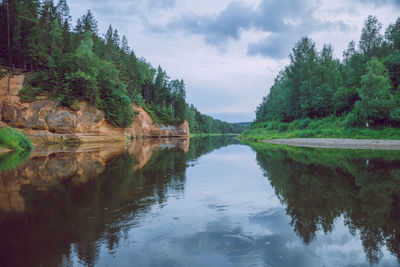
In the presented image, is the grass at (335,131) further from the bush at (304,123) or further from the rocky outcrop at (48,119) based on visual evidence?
the rocky outcrop at (48,119)

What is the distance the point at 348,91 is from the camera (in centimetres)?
4600

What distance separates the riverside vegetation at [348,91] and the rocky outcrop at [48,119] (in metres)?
35.7

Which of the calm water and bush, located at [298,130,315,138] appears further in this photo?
bush, located at [298,130,315,138]

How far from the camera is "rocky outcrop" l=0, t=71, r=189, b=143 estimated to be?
33500 mm

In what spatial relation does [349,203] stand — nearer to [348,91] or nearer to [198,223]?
[198,223]

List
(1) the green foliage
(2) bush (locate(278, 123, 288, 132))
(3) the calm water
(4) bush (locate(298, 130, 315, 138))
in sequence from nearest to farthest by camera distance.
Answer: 1. (3) the calm water
2. (1) the green foliage
3. (4) bush (locate(298, 130, 315, 138))
4. (2) bush (locate(278, 123, 288, 132))

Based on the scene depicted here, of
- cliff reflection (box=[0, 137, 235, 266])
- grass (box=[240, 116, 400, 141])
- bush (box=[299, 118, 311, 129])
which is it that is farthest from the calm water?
bush (box=[299, 118, 311, 129])

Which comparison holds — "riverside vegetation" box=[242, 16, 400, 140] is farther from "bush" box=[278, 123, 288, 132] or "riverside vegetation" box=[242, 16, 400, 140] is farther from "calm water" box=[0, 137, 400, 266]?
"calm water" box=[0, 137, 400, 266]

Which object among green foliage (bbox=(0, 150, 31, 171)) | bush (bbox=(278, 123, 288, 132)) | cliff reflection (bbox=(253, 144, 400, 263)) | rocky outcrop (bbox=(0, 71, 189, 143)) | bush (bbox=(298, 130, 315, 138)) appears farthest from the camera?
bush (bbox=(278, 123, 288, 132))

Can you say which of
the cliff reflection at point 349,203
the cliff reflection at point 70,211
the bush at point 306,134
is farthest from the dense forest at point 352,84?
the cliff reflection at point 70,211

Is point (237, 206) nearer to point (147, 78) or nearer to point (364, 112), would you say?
point (364, 112)

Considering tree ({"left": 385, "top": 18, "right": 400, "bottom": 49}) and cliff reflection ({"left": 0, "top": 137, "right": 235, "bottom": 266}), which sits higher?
tree ({"left": 385, "top": 18, "right": 400, "bottom": 49})

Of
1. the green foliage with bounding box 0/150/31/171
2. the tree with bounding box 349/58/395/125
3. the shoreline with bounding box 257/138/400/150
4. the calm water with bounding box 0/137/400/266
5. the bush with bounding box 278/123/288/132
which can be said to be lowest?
the calm water with bounding box 0/137/400/266

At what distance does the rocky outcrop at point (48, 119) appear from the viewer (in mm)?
33500
